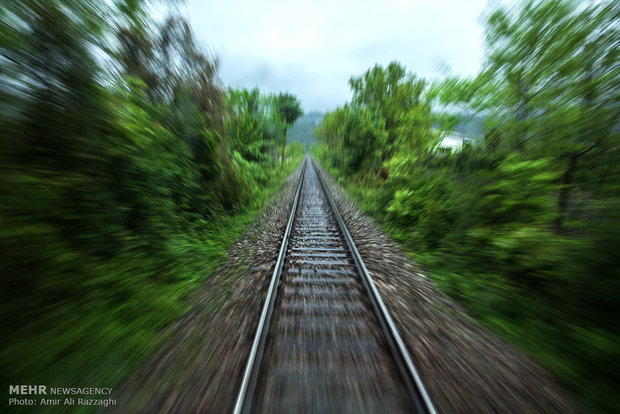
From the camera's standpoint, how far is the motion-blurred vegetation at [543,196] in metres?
2.75

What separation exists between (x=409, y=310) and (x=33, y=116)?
5.17 m

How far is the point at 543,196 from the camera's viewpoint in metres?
3.98

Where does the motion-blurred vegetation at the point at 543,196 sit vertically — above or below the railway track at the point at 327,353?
above

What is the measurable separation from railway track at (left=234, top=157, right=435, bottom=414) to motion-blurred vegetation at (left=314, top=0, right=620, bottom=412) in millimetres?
1659

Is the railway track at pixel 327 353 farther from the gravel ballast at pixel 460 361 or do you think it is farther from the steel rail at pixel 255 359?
the gravel ballast at pixel 460 361

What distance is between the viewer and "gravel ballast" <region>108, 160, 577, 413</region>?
7.29 feet

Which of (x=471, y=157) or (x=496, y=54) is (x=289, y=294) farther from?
(x=496, y=54)

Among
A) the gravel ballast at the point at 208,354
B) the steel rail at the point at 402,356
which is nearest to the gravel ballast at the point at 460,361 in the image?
the steel rail at the point at 402,356

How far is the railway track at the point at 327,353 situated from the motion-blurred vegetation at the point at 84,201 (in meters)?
1.41

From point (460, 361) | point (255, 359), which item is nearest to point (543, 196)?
point (460, 361)

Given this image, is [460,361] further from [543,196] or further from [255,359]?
[543,196]

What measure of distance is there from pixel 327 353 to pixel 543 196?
4.38m

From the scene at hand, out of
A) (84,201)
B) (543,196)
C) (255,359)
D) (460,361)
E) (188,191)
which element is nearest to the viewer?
(255,359)

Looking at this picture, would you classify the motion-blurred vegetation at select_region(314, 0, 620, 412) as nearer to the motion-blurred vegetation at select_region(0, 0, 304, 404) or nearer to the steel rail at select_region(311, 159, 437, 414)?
the steel rail at select_region(311, 159, 437, 414)
